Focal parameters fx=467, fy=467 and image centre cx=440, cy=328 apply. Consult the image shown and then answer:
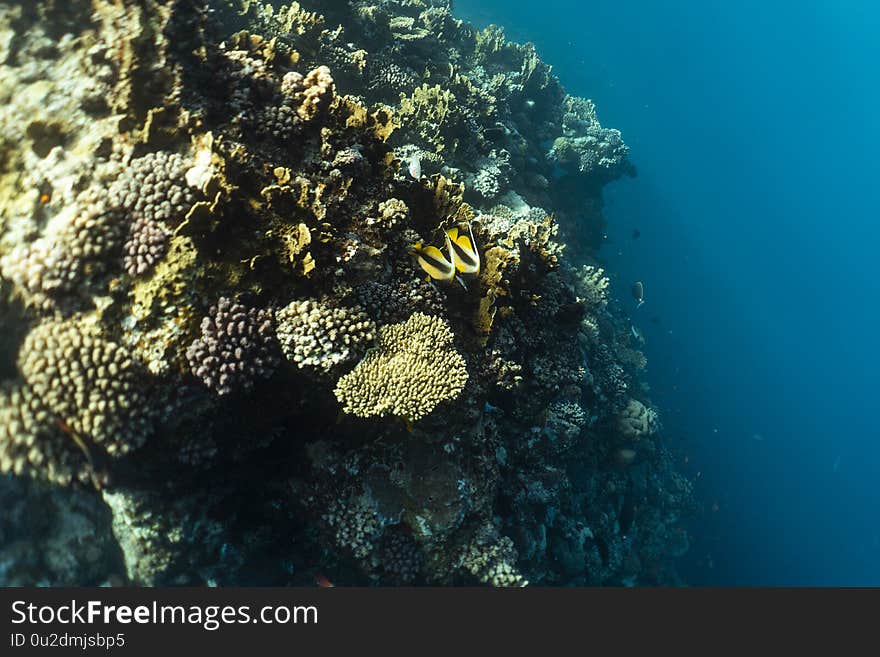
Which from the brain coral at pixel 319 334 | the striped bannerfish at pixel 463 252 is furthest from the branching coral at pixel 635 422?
the brain coral at pixel 319 334

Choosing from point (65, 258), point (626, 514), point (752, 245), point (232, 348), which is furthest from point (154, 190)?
point (752, 245)

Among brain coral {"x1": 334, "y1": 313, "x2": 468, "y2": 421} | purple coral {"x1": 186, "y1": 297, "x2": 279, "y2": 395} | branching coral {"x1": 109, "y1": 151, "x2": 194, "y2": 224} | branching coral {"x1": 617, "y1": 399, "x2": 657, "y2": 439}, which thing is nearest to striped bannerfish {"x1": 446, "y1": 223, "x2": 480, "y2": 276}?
brain coral {"x1": 334, "y1": 313, "x2": 468, "y2": 421}

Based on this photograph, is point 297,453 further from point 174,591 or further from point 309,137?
point 309,137

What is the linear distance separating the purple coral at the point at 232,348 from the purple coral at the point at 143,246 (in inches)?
22.8

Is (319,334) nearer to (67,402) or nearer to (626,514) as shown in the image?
(67,402)

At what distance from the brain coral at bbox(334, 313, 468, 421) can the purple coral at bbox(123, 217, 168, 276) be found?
175 cm

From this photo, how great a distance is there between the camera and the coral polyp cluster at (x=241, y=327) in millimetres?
3523

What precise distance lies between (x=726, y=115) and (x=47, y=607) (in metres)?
99.1

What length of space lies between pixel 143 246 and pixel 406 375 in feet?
7.64

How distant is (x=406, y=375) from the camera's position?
4207 millimetres

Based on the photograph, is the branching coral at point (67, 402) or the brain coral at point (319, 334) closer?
the branching coral at point (67, 402)

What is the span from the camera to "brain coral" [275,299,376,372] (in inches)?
152

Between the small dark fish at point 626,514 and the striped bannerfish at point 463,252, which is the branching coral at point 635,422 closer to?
the small dark fish at point 626,514

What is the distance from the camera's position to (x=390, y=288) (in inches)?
183
